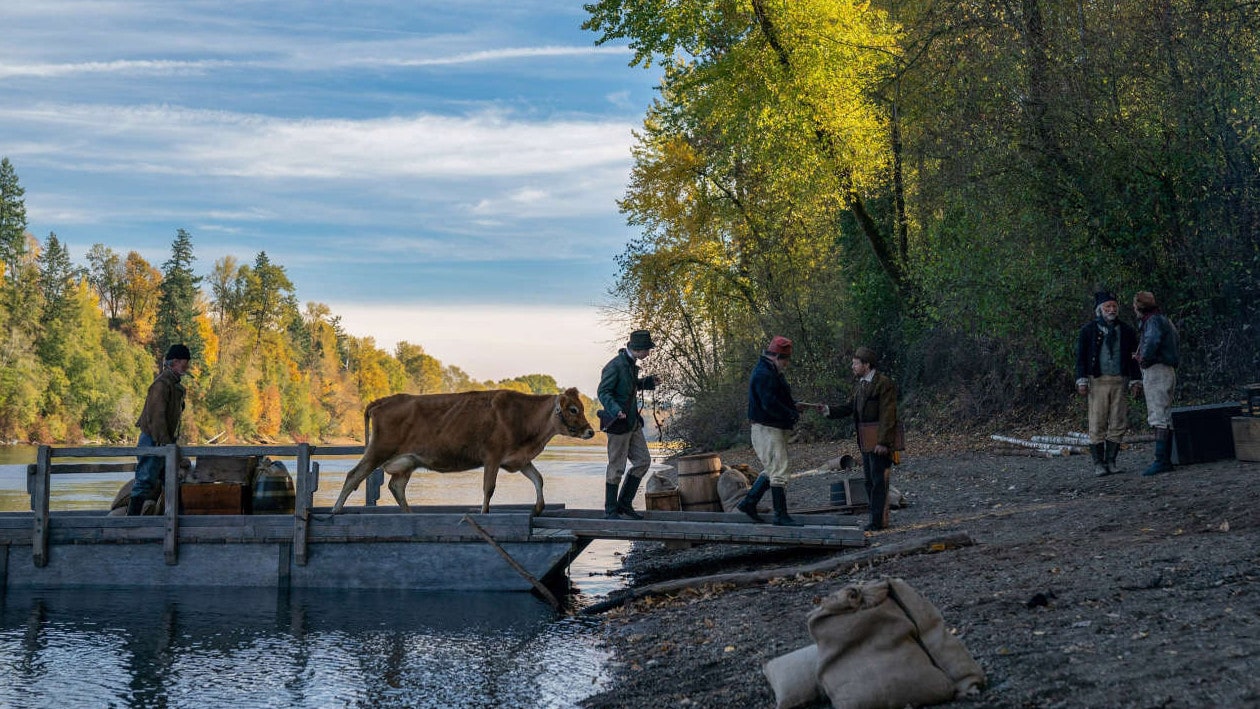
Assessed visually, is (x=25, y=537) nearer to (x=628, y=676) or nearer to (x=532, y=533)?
(x=532, y=533)

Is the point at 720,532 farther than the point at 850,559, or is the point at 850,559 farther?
the point at 720,532

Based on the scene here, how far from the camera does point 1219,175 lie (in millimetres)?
18672

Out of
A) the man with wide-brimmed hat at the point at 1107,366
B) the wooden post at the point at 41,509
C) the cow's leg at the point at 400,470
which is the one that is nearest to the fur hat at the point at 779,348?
the cow's leg at the point at 400,470

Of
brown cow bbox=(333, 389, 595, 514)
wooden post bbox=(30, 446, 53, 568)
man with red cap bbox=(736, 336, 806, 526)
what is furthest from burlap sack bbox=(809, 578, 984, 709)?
wooden post bbox=(30, 446, 53, 568)

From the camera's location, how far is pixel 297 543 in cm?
1352

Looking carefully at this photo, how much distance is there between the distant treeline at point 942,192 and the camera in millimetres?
19109

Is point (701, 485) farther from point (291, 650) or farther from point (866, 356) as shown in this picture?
point (291, 650)

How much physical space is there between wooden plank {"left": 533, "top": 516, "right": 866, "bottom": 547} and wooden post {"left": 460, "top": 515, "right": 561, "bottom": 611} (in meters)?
0.65

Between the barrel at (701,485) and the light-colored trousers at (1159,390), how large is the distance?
5790mm

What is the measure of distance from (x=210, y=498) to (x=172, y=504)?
0.57 meters

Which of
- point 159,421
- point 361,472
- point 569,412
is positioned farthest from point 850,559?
point 159,421

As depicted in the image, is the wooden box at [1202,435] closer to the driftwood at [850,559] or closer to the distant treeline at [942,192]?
the distant treeline at [942,192]

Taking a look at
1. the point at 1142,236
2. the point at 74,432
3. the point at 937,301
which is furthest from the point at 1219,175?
the point at 74,432

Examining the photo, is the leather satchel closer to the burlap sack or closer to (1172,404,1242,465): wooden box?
(1172,404,1242,465): wooden box
